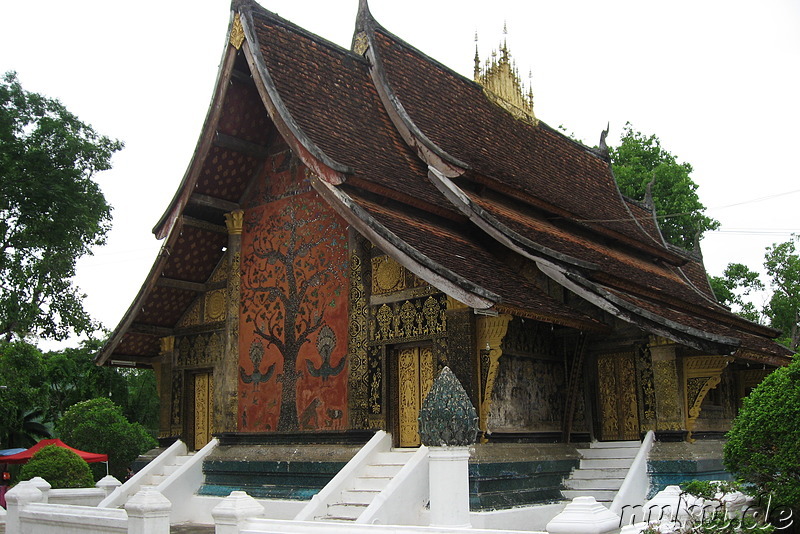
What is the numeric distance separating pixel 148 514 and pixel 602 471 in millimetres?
5633

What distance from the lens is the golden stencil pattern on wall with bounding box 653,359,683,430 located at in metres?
10.7

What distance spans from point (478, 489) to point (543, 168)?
7.56m

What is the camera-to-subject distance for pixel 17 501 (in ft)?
32.5

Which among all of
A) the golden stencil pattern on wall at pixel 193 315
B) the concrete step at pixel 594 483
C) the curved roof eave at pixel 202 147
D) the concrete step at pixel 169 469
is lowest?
the concrete step at pixel 594 483

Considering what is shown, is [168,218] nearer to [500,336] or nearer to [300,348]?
[300,348]

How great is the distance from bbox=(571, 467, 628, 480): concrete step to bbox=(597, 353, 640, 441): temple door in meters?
0.78

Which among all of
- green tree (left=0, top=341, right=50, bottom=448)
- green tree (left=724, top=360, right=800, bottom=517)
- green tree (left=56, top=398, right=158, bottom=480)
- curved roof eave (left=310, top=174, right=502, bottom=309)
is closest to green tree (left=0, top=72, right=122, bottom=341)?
green tree (left=0, top=341, right=50, bottom=448)

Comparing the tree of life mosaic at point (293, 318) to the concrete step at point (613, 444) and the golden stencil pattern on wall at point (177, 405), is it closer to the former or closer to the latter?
the golden stencil pattern on wall at point (177, 405)

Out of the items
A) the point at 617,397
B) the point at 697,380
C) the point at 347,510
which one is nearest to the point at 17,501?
the point at 347,510

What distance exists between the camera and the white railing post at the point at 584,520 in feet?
17.7

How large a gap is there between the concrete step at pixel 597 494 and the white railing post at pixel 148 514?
4873 millimetres

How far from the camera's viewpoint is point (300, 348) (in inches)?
452

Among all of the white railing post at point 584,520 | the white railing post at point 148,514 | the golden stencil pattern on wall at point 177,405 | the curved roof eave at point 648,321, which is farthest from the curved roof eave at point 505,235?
the golden stencil pattern on wall at point 177,405

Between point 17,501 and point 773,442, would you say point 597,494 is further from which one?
point 17,501
